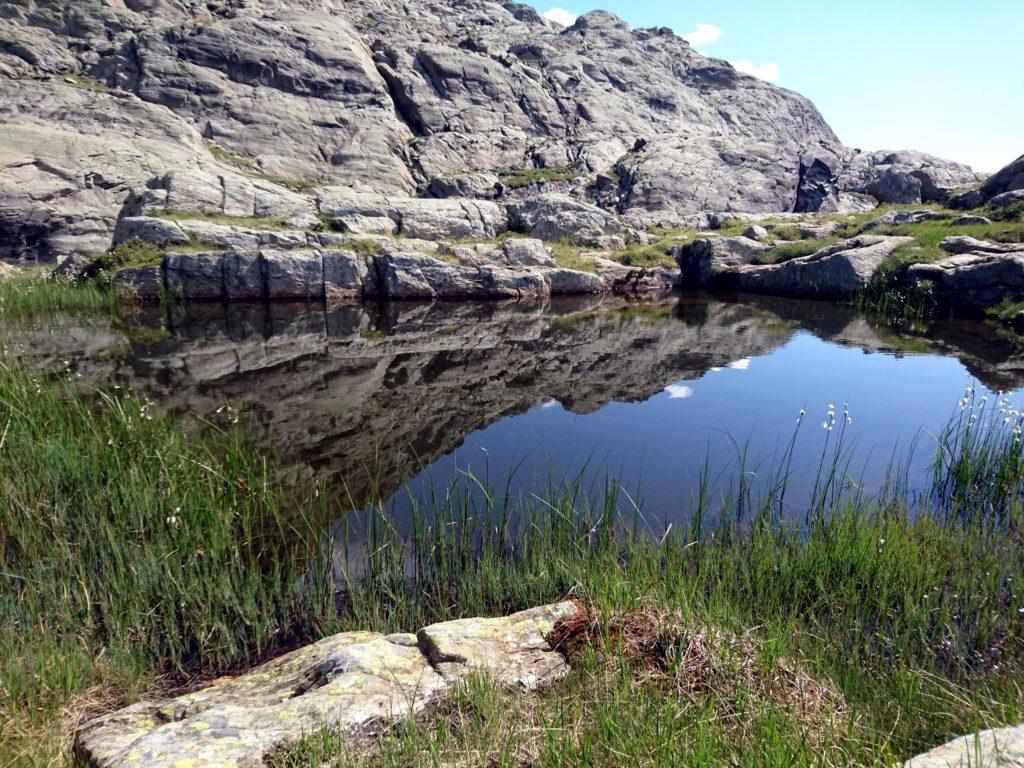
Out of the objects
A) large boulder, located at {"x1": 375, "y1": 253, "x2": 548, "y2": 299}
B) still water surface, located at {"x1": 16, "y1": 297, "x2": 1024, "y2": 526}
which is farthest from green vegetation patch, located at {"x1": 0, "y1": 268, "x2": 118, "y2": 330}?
large boulder, located at {"x1": 375, "y1": 253, "x2": 548, "y2": 299}

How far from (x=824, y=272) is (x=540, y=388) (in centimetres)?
2293

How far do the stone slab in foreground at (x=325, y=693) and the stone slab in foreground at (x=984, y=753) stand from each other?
1.97m

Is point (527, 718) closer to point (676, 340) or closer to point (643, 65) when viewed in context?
point (676, 340)

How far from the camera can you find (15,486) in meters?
5.27

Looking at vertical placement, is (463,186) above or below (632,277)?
above

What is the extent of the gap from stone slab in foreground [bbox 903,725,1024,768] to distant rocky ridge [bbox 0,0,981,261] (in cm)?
3238

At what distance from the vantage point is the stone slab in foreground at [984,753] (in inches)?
78.8

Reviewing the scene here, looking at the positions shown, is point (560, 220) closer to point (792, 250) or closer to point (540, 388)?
point (792, 250)

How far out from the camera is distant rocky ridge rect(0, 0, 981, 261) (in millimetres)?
33656

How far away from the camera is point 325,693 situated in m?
3.06

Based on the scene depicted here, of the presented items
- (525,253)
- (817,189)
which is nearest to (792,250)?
(525,253)

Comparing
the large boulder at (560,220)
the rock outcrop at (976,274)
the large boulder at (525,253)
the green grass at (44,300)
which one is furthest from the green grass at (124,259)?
the rock outcrop at (976,274)

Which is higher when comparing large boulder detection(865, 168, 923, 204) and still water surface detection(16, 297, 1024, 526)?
large boulder detection(865, 168, 923, 204)

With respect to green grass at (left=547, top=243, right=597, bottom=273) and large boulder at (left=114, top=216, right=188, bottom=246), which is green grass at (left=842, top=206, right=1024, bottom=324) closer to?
green grass at (left=547, top=243, right=597, bottom=273)
